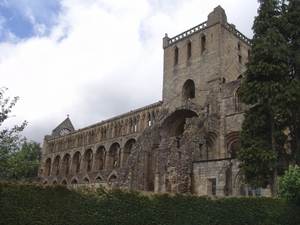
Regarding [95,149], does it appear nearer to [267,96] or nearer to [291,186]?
[267,96]

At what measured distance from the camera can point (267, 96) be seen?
18.3m

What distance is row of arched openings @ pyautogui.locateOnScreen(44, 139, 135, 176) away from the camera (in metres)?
44.8

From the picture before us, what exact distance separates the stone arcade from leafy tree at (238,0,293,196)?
10.7 feet

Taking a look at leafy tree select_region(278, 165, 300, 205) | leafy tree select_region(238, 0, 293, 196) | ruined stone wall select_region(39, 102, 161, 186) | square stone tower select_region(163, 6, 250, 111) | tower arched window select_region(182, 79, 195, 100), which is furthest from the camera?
ruined stone wall select_region(39, 102, 161, 186)

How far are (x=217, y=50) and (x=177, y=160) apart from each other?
Result: 12.3m

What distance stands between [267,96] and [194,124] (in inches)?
378

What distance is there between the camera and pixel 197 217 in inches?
549

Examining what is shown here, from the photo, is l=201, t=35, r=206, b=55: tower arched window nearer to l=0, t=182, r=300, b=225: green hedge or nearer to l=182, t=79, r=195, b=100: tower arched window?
l=182, t=79, r=195, b=100: tower arched window

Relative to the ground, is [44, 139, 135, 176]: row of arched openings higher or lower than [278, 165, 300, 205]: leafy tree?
higher

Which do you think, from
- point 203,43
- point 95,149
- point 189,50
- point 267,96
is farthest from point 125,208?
point 95,149

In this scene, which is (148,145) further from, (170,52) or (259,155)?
(259,155)

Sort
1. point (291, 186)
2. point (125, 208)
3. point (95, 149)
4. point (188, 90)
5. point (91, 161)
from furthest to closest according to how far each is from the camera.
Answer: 1. point (91, 161)
2. point (95, 149)
3. point (188, 90)
4. point (291, 186)
5. point (125, 208)

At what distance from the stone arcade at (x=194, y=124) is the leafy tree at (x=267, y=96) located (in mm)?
3263

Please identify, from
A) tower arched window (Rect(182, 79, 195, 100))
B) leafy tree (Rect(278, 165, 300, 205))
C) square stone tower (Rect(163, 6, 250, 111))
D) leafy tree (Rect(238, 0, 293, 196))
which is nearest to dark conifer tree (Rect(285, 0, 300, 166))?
leafy tree (Rect(238, 0, 293, 196))
